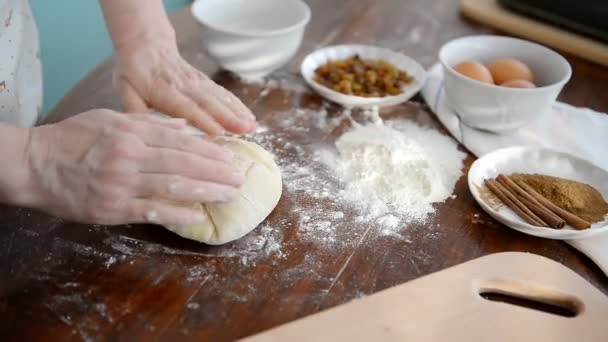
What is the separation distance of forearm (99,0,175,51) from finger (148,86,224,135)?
0.14 meters

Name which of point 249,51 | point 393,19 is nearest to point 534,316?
point 249,51

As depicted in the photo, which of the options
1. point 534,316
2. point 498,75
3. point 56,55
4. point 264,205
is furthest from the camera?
point 56,55

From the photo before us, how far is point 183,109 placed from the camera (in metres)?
1.09

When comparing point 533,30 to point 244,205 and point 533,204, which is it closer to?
point 533,204

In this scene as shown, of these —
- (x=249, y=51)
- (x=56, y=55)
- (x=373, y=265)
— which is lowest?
(x=56, y=55)

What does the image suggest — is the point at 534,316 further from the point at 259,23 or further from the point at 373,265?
the point at 259,23

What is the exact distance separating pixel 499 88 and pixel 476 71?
3.2 inches

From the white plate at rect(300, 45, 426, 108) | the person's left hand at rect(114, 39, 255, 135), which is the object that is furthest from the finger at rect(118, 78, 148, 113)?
the white plate at rect(300, 45, 426, 108)

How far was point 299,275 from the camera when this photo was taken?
902 millimetres

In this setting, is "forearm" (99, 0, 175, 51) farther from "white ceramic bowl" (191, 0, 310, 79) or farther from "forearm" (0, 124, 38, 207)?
"forearm" (0, 124, 38, 207)

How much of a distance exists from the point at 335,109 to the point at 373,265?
0.48 meters

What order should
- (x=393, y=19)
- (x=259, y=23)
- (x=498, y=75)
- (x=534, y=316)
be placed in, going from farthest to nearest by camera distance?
(x=393, y=19) < (x=259, y=23) < (x=498, y=75) < (x=534, y=316)

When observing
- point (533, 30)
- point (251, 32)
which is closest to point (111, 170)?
point (251, 32)

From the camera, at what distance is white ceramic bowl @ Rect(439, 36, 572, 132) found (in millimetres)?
1189
